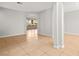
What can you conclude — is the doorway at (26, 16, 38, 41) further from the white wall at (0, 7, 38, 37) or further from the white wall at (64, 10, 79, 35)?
the white wall at (64, 10, 79, 35)

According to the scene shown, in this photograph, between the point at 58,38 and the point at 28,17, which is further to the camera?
the point at 28,17

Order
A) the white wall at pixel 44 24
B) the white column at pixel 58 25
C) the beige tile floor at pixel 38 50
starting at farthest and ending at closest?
the white wall at pixel 44 24 < the white column at pixel 58 25 < the beige tile floor at pixel 38 50

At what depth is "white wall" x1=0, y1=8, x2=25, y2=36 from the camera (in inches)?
196

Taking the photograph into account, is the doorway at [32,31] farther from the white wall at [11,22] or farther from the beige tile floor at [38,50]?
the beige tile floor at [38,50]

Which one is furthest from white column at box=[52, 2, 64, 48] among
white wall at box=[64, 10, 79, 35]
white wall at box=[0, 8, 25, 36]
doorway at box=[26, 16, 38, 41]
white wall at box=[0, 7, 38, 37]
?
white wall at box=[0, 8, 25, 36]

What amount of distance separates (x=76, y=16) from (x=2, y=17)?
4.43 meters

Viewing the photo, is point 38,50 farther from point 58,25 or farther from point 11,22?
point 11,22

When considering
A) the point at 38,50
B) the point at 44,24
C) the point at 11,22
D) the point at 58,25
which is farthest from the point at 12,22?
the point at 58,25

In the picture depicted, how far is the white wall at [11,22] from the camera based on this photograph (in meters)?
4.98

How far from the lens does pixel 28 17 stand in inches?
253

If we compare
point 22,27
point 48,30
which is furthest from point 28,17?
point 48,30

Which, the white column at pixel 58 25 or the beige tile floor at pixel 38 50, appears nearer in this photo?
the beige tile floor at pixel 38 50

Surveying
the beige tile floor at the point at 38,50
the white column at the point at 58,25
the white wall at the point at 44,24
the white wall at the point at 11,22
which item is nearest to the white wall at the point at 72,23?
the white wall at the point at 44,24

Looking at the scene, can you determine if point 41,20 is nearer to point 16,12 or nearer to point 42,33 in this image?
point 42,33
